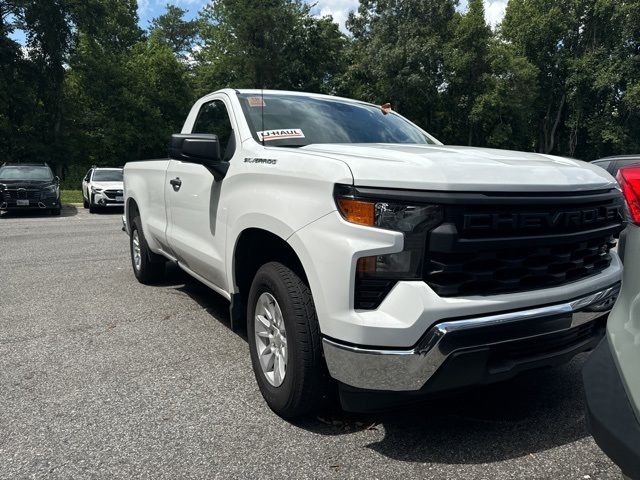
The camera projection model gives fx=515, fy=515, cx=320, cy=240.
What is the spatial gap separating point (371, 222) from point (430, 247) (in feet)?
0.90

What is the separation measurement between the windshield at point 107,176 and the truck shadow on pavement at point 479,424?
1674 centimetres

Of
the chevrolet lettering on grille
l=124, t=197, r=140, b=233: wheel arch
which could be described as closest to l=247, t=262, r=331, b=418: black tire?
the chevrolet lettering on grille

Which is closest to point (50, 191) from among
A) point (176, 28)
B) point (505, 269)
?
point (505, 269)

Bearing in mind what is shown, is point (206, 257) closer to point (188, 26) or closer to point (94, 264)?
point (94, 264)

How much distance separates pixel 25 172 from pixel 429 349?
17.2 m

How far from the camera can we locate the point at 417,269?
2215 millimetres

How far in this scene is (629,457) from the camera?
1.43m

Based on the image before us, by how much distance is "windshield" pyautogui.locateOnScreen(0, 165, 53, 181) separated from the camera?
51.5ft

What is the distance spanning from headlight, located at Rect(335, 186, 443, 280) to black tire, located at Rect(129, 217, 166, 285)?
407cm

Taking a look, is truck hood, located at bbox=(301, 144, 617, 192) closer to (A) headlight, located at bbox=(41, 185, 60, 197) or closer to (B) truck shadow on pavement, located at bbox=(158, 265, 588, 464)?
(B) truck shadow on pavement, located at bbox=(158, 265, 588, 464)


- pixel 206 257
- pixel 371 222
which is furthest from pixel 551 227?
pixel 206 257

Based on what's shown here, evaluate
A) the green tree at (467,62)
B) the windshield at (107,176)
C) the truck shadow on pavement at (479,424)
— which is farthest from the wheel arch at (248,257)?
the green tree at (467,62)

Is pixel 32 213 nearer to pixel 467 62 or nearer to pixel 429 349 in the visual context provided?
pixel 429 349

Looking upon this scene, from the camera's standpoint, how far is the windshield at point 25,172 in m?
15.7
